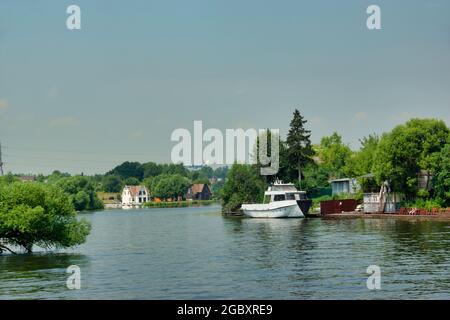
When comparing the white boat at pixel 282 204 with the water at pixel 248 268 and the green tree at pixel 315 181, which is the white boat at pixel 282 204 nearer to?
the green tree at pixel 315 181

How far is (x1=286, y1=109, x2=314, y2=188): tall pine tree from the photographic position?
11038 cm

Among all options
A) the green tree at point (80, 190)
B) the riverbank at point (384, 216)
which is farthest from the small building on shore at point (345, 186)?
the green tree at point (80, 190)

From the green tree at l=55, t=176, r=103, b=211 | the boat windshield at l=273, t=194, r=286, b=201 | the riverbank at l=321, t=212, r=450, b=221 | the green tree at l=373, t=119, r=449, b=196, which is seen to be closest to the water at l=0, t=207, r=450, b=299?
the riverbank at l=321, t=212, r=450, b=221

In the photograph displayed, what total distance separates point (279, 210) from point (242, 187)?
2436 cm

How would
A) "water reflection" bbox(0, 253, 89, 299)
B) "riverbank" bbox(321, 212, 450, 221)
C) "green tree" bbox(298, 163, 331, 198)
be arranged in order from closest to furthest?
"water reflection" bbox(0, 253, 89, 299)
"riverbank" bbox(321, 212, 450, 221)
"green tree" bbox(298, 163, 331, 198)

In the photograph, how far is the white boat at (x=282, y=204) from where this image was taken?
94.7 meters

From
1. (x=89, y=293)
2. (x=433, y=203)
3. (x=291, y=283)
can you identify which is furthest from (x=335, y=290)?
(x=433, y=203)

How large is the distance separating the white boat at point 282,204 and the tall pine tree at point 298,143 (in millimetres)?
9970

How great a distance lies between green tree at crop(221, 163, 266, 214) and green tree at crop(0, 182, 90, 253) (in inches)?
2888

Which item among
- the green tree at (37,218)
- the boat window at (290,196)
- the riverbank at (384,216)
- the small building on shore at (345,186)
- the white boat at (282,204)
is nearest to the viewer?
the green tree at (37,218)

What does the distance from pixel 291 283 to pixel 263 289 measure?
2112 mm

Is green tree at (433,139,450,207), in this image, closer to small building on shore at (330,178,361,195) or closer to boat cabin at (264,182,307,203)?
small building on shore at (330,178,361,195)
